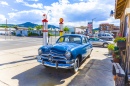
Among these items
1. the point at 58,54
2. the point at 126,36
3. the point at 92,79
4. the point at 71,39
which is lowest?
Answer: the point at 92,79

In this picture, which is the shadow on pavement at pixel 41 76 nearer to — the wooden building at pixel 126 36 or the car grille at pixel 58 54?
the car grille at pixel 58 54

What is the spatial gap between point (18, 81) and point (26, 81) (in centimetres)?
28

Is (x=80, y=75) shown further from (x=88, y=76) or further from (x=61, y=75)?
(x=61, y=75)

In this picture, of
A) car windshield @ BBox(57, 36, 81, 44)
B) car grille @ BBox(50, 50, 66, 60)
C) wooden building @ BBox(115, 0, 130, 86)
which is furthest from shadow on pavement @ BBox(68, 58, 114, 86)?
car windshield @ BBox(57, 36, 81, 44)

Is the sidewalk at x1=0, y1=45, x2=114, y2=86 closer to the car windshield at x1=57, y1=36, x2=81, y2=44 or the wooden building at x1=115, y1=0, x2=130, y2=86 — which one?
the wooden building at x1=115, y1=0, x2=130, y2=86

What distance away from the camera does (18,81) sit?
491cm

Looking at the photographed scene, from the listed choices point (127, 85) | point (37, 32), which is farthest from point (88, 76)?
point (37, 32)

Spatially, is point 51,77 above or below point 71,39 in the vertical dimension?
below

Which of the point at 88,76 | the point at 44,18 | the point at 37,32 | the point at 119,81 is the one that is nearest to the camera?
the point at 119,81

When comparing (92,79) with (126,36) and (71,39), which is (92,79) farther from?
(126,36)

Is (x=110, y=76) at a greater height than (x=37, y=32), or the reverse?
(x=37, y=32)

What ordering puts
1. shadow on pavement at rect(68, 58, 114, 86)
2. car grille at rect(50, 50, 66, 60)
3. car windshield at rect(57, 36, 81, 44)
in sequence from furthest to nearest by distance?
car windshield at rect(57, 36, 81, 44) < car grille at rect(50, 50, 66, 60) < shadow on pavement at rect(68, 58, 114, 86)

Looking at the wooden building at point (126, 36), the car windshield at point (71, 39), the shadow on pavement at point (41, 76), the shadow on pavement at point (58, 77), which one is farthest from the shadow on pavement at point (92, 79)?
the car windshield at point (71, 39)

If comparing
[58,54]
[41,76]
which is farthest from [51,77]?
[58,54]
